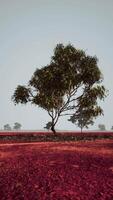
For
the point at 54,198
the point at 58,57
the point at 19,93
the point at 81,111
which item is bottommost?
the point at 54,198

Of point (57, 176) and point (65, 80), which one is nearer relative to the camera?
point (57, 176)

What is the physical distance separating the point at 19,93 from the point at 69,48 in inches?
A: 426

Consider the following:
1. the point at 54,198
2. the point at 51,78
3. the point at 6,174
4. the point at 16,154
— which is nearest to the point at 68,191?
the point at 54,198

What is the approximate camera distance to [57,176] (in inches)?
477

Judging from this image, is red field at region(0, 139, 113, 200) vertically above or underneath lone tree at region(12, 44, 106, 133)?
underneath

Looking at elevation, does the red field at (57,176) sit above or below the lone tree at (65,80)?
below

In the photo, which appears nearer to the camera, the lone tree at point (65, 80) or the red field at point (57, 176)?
the red field at point (57, 176)

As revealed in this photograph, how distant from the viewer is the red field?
10.3 m

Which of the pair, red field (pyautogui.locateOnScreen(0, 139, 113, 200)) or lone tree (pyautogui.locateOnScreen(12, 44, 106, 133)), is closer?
red field (pyautogui.locateOnScreen(0, 139, 113, 200))

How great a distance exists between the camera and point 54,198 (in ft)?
32.5

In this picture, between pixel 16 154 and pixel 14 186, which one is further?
pixel 16 154

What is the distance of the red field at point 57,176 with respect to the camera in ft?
33.8

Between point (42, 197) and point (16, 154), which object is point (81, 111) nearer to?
point (16, 154)

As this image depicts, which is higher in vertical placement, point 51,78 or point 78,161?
point 51,78
